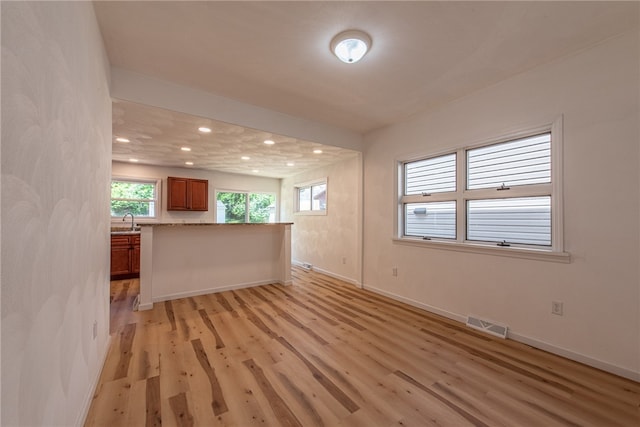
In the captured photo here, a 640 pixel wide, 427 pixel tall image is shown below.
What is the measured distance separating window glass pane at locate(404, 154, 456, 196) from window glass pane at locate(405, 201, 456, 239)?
20 cm

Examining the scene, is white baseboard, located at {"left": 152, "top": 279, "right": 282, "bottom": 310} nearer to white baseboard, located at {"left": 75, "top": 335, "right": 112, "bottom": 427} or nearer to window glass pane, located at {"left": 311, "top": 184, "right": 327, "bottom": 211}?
white baseboard, located at {"left": 75, "top": 335, "right": 112, "bottom": 427}

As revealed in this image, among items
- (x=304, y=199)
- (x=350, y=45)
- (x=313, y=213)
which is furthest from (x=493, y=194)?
(x=304, y=199)

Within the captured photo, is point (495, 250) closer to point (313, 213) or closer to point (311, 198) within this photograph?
point (313, 213)

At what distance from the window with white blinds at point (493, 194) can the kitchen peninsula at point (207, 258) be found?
7.51 ft

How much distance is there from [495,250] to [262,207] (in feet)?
19.1


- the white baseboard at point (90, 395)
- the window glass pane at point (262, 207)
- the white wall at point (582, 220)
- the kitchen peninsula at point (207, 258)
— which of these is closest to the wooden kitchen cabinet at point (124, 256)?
the kitchen peninsula at point (207, 258)

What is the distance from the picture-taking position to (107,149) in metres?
2.28

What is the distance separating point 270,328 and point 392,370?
1.32 meters

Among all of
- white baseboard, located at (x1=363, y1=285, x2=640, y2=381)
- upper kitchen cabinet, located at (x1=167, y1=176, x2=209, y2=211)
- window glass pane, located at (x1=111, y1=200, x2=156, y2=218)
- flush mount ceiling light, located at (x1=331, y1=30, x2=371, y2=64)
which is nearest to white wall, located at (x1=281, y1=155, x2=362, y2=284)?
white baseboard, located at (x1=363, y1=285, x2=640, y2=381)

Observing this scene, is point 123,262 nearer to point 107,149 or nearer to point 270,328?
point 107,149

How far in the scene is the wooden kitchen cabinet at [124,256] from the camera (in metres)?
4.74

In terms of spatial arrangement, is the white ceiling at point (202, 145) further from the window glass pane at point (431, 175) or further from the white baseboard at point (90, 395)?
the white baseboard at point (90, 395)

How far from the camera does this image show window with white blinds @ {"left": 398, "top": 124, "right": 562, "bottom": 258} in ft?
7.89

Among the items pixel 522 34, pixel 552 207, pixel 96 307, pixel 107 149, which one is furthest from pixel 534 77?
pixel 96 307
